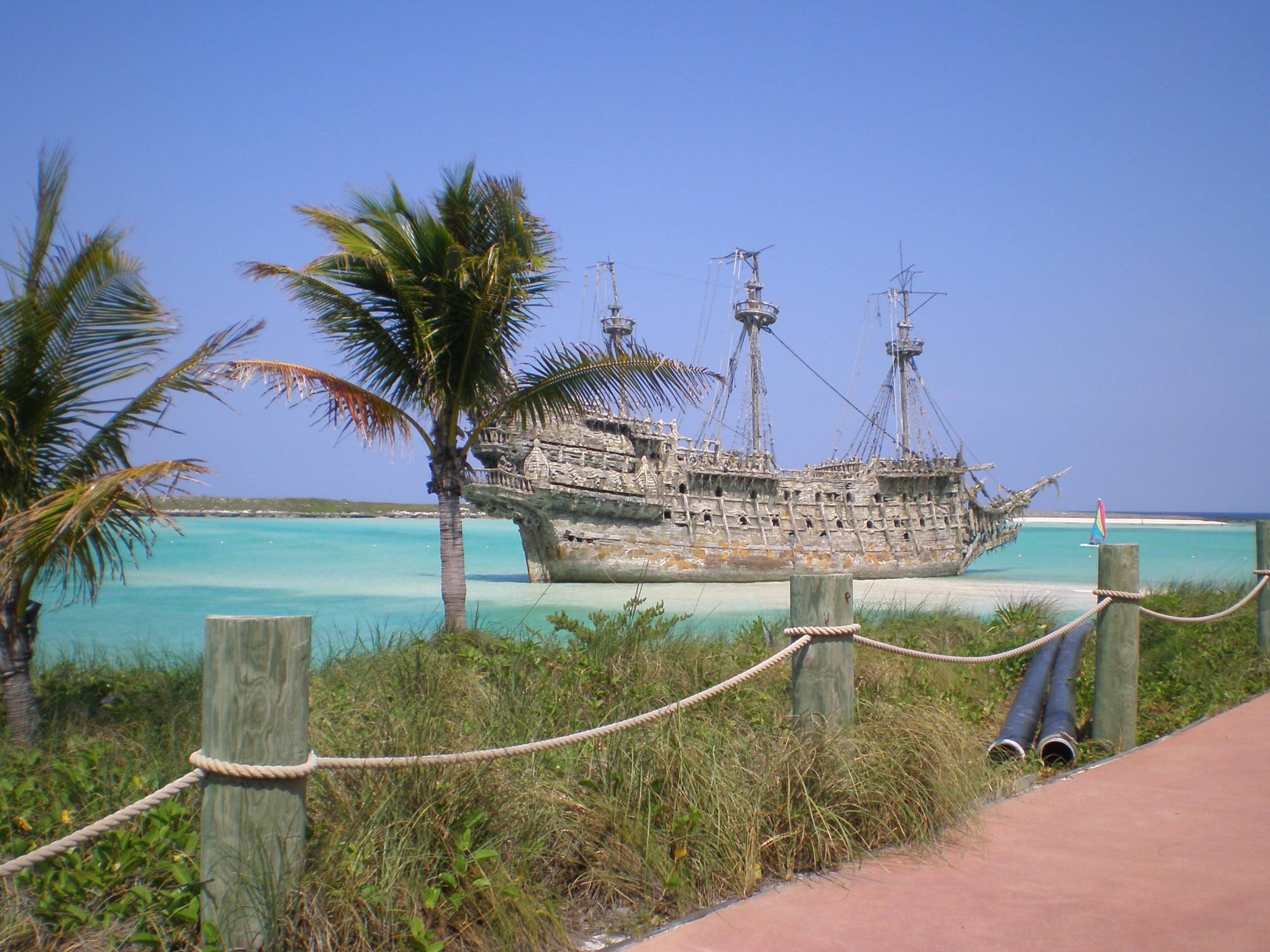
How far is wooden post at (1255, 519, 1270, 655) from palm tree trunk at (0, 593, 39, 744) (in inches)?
338

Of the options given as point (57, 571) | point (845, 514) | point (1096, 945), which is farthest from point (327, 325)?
point (845, 514)

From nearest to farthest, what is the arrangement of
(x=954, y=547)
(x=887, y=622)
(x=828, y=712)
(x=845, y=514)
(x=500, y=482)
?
(x=828, y=712)
(x=887, y=622)
(x=500, y=482)
(x=845, y=514)
(x=954, y=547)

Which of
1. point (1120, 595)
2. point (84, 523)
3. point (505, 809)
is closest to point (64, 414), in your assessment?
point (84, 523)

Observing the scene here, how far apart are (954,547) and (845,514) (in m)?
6.62

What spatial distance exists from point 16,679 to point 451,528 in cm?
594

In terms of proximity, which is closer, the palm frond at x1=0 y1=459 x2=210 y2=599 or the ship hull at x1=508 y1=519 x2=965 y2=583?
the palm frond at x1=0 y1=459 x2=210 y2=599

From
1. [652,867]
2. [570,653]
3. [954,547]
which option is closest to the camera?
[652,867]

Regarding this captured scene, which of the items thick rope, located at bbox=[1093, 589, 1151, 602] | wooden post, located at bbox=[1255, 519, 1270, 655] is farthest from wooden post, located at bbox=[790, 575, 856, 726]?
wooden post, located at bbox=[1255, 519, 1270, 655]

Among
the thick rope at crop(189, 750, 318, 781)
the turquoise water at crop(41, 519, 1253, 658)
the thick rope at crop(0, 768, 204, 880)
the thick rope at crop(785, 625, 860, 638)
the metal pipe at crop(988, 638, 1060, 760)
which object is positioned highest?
the thick rope at crop(785, 625, 860, 638)

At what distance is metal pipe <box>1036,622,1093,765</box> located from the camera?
5102mm

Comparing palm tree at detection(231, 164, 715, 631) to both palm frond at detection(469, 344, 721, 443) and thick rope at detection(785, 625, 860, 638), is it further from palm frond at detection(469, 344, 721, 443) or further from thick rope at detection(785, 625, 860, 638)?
thick rope at detection(785, 625, 860, 638)

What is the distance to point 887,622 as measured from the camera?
440 inches

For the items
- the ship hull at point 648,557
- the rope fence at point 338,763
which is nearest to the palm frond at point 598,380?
the rope fence at point 338,763

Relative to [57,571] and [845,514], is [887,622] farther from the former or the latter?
[845,514]
